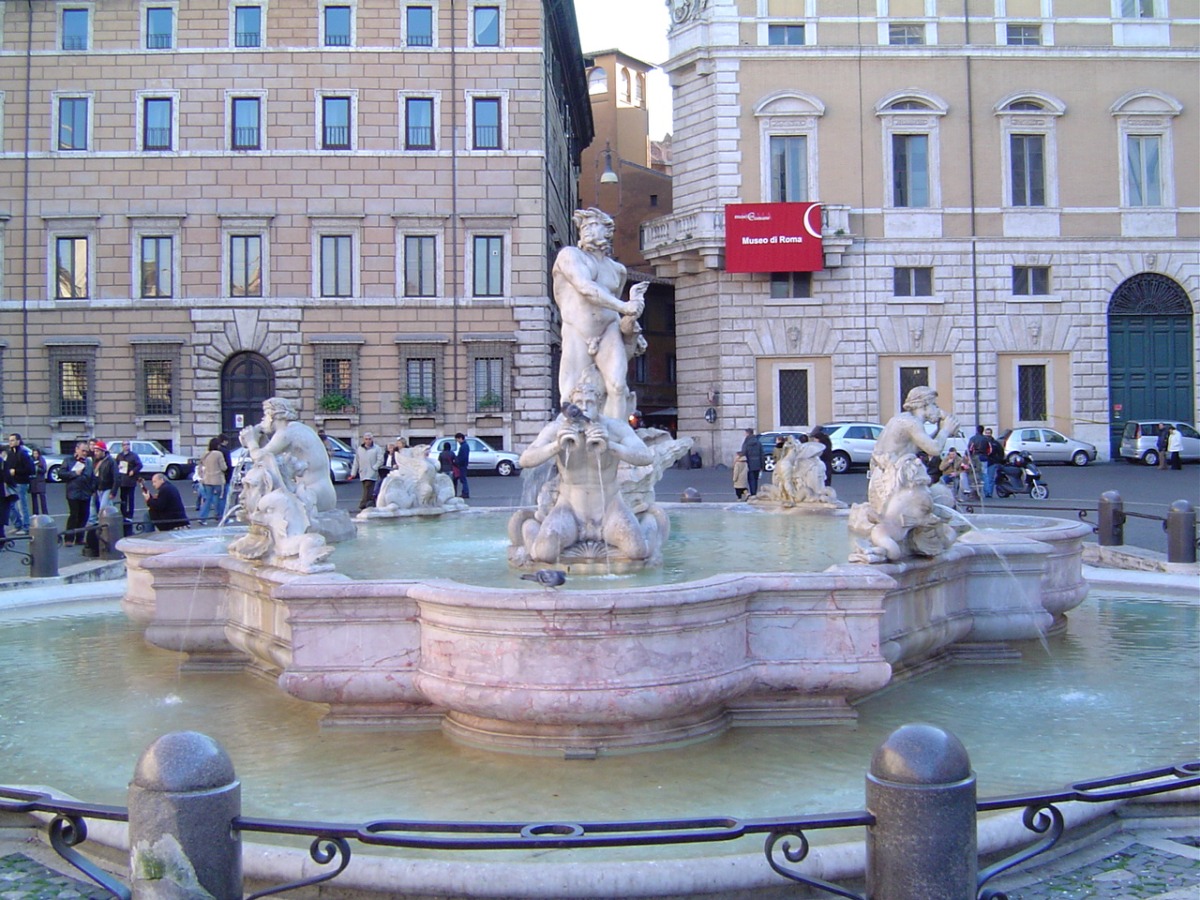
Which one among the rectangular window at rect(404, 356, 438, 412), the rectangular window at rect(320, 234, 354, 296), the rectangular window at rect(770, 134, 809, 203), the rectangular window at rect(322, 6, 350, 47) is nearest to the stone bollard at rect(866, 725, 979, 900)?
the rectangular window at rect(770, 134, 809, 203)

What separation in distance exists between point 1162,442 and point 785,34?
1462cm

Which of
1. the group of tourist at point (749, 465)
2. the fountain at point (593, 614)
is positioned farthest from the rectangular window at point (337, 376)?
the fountain at point (593, 614)

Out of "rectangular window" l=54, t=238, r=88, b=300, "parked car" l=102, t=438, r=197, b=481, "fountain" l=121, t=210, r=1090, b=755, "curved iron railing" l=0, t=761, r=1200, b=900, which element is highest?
"rectangular window" l=54, t=238, r=88, b=300

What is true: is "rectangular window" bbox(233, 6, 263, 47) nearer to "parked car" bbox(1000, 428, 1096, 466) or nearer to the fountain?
"parked car" bbox(1000, 428, 1096, 466)

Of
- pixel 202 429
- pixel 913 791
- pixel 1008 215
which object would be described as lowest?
pixel 913 791

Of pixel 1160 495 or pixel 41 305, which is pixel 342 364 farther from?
pixel 1160 495

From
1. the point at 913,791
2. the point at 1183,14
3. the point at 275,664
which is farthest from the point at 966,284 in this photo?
the point at 913,791

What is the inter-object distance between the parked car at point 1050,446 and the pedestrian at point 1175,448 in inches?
79.9

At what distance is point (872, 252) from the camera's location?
106ft

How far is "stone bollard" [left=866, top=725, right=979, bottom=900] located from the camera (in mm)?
3271

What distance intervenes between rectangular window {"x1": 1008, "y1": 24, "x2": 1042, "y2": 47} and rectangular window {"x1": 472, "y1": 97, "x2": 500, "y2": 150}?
14.4 metres

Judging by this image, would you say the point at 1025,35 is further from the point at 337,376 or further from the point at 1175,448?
the point at 337,376

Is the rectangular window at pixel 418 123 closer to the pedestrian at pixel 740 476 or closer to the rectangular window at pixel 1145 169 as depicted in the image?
the pedestrian at pixel 740 476

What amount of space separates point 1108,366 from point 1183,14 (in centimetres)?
999
